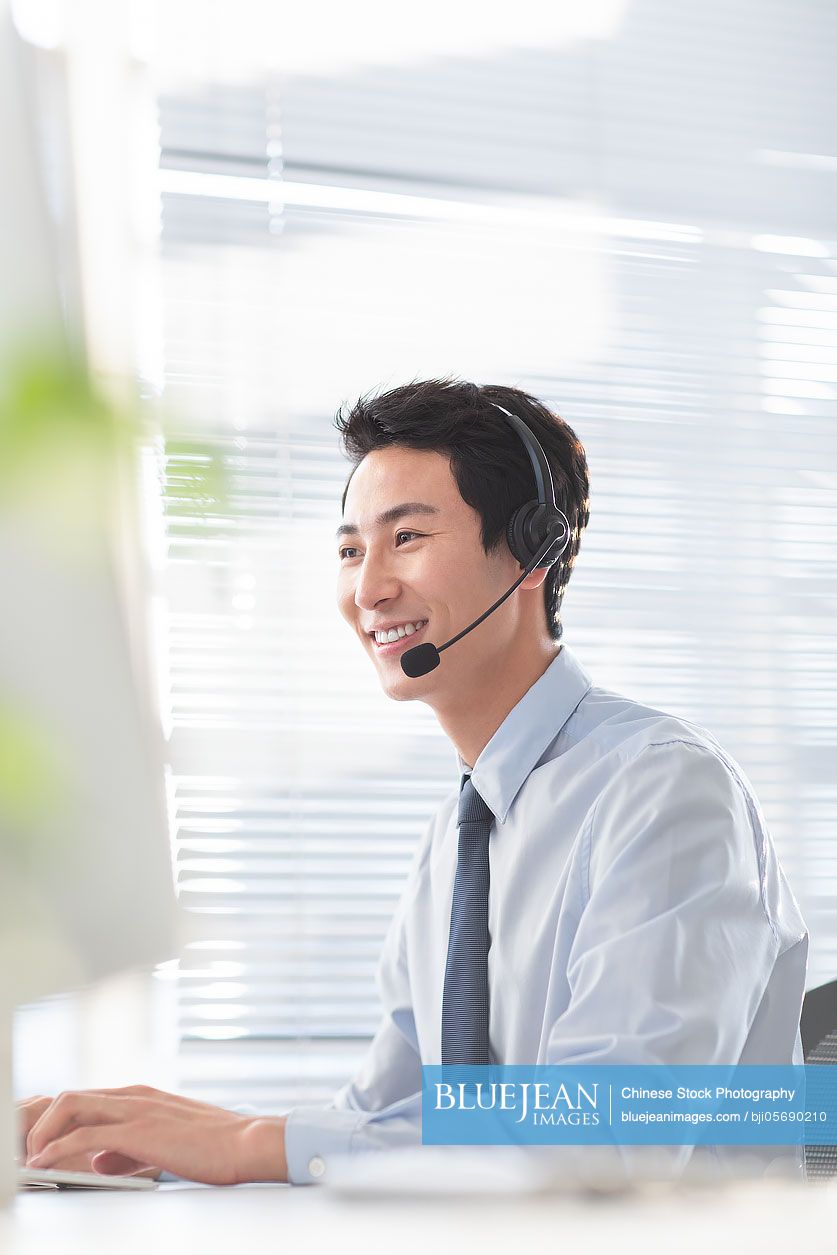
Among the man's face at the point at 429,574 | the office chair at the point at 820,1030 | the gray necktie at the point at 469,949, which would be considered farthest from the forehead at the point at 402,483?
the office chair at the point at 820,1030

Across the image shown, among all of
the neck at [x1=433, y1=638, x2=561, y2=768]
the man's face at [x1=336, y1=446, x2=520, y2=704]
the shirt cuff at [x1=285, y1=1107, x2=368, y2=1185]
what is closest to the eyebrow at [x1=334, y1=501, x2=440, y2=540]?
the man's face at [x1=336, y1=446, x2=520, y2=704]

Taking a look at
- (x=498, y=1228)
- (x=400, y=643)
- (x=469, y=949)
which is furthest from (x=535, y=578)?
(x=498, y=1228)

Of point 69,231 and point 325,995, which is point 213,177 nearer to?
point 325,995

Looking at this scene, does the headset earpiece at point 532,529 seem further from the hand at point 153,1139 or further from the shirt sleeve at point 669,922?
the hand at point 153,1139

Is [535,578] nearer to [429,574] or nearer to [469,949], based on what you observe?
[429,574]

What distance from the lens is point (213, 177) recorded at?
190cm

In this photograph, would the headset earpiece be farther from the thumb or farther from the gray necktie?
the thumb

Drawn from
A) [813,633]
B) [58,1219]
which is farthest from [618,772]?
[813,633]

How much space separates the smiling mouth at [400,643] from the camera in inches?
51.2

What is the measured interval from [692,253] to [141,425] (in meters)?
2.10

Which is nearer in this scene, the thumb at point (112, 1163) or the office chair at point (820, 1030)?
the thumb at point (112, 1163)

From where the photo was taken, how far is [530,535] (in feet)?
4.11

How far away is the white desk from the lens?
23cm

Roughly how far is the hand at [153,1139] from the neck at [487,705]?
558 mm
